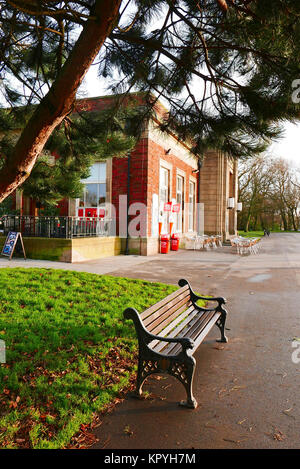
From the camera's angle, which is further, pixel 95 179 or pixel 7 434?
pixel 95 179

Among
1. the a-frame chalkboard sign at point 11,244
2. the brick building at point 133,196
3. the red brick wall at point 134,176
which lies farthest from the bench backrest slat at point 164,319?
the red brick wall at point 134,176

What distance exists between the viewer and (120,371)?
3.58 m

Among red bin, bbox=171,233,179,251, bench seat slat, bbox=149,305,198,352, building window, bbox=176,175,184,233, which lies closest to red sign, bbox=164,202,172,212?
red bin, bbox=171,233,179,251

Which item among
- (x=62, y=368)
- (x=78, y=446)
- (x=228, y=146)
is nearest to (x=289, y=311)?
(x=228, y=146)

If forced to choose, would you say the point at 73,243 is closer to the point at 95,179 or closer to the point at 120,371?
the point at 95,179

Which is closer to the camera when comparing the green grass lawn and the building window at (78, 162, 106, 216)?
the green grass lawn

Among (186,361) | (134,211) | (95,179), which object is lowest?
(186,361)

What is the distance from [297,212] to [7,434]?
6591cm

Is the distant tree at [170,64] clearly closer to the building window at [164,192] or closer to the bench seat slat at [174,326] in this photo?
the bench seat slat at [174,326]

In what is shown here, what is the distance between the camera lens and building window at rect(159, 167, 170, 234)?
16969mm

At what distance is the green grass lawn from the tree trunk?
6.00ft

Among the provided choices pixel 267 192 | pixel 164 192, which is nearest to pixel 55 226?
pixel 164 192

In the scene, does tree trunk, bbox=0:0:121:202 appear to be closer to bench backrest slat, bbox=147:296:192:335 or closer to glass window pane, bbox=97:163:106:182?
bench backrest slat, bbox=147:296:192:335

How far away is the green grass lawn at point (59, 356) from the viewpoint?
2.61m
